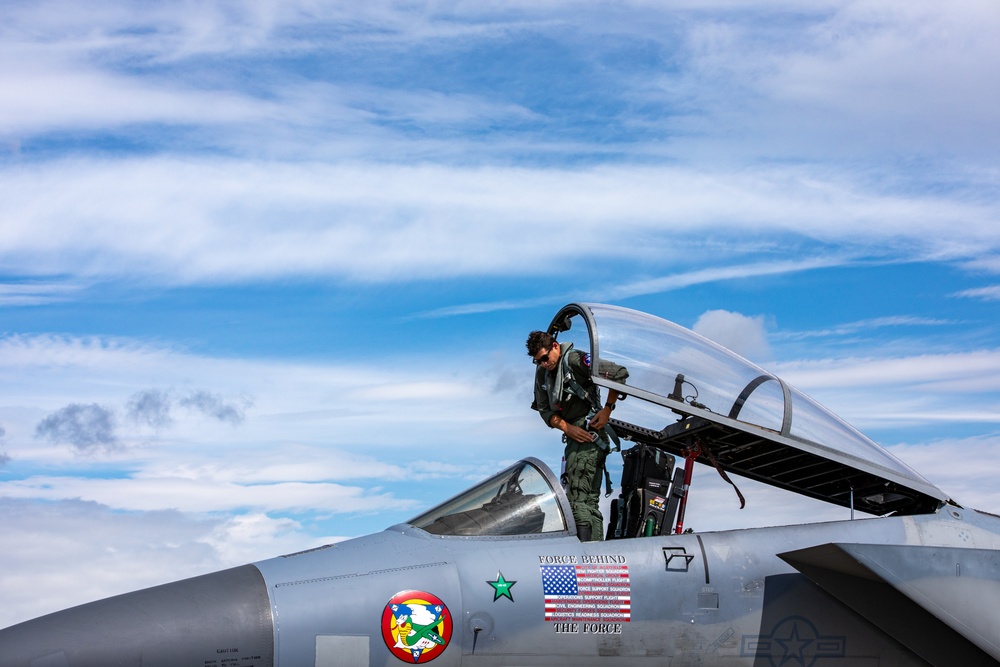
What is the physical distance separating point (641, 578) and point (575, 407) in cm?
184

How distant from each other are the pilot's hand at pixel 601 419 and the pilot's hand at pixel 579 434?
9 centimetres

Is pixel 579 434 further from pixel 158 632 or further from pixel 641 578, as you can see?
pixel 158 632

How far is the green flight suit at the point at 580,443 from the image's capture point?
7.93 meters

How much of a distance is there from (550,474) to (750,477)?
7.15 ft

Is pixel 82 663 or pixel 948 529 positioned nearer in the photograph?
pixel 82 663

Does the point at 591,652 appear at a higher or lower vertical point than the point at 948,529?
lower

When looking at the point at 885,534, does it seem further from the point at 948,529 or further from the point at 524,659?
the point at 524,659

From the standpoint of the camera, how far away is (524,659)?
700 cm

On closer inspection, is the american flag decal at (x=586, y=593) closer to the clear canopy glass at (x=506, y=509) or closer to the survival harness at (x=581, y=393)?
the clear canopy glass at (x=506, y=509)

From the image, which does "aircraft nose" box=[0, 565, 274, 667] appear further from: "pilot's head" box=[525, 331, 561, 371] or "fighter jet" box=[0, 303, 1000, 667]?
"pilot's head" box=[525, 331, 561, 371]

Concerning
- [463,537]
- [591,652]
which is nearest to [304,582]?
[463,537]

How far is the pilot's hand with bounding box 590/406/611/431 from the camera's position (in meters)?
8.55

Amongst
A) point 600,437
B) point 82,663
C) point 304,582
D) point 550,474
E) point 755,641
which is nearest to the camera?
point 82,663

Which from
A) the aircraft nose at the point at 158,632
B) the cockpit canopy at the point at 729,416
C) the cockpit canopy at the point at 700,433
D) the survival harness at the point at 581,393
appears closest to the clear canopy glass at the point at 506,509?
the cockpit canopy at the point at 700,433
